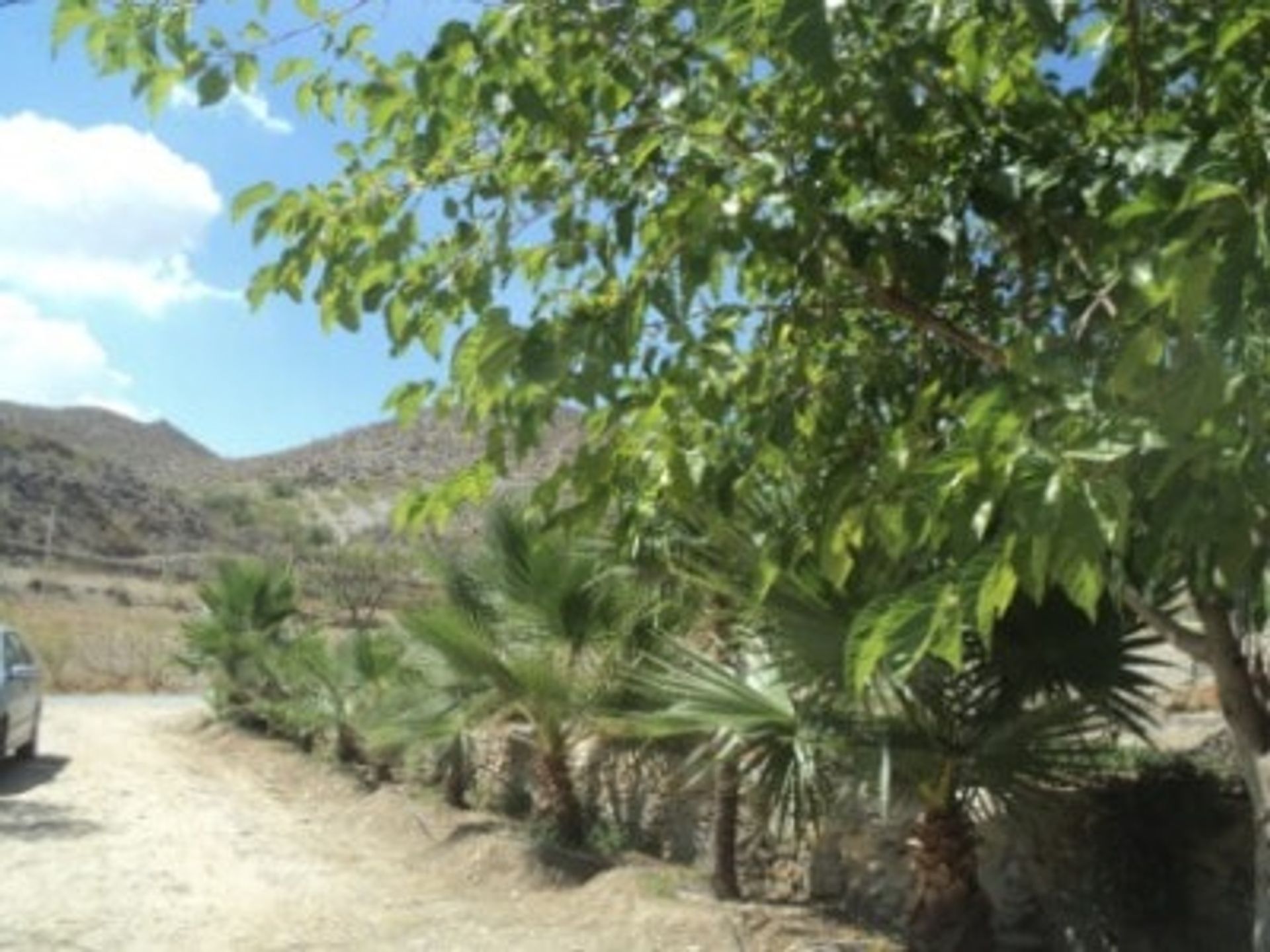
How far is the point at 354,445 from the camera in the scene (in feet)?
269

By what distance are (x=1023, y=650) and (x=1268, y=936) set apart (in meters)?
2.29

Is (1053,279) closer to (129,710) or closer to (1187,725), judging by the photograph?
(1187,725)

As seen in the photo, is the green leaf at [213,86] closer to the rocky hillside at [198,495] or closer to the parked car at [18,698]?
the parked car at [18,698]

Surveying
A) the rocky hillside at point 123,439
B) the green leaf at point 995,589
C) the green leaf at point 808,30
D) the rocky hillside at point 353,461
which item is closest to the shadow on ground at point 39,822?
the green leaf at point 995,589

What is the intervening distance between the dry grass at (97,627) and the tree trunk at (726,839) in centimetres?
1780

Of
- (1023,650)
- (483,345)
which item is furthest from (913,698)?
(483,345)

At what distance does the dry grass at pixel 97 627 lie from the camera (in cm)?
3288

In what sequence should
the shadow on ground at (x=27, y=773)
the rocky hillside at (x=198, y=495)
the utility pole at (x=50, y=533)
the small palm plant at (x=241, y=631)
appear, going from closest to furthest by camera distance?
1. the shadow on ground at (x=27, y=773)
2. the small palm plant at (x=241, y=631)
3. the utility pole at (x=50, y=533)
4. the rocky hillside at (x=198, y=495)

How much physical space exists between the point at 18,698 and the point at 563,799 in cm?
661

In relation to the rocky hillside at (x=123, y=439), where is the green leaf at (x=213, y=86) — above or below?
below

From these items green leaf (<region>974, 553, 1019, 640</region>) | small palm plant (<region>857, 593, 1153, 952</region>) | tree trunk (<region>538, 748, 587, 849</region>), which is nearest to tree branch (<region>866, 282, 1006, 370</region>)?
green leaf (<region>974, 553, 1019, 640</region>)

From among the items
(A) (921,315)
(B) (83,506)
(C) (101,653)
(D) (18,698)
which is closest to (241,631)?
(D) (18,698)

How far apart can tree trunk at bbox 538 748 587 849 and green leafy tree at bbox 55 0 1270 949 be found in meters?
7.36

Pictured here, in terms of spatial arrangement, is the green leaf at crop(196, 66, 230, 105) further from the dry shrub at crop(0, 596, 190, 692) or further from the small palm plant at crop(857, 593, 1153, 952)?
the dry shrub at crop(0, 596, 190, 692)
